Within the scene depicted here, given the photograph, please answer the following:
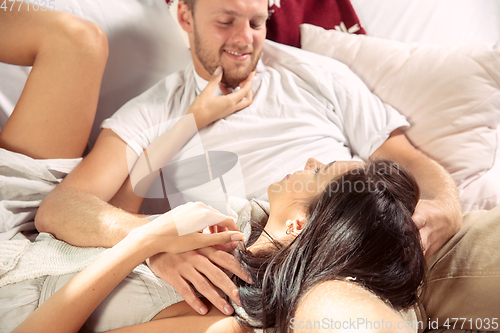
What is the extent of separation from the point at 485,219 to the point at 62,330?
0.63 m

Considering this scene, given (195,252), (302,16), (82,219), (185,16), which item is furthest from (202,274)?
(302,16)

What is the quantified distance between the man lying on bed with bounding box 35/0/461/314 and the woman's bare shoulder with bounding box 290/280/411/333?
0.77 ft

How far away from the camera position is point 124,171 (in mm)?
667

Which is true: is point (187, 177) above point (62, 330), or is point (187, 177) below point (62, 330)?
above

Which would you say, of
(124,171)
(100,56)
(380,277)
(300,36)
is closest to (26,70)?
(100,56)

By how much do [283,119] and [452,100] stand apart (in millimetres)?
371

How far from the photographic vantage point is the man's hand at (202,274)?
46 cm

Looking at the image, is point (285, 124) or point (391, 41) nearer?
point (285, 124)

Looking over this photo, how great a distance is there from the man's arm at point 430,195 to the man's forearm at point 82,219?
1.47 ft

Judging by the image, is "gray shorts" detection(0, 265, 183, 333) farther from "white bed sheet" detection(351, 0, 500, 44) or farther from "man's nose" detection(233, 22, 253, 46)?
"white bed sheet" detection(351, 0, 500, 44)

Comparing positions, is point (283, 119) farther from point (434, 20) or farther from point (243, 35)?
point (434, 20)

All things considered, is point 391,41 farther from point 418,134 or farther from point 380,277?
point 380,277

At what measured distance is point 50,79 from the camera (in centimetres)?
67

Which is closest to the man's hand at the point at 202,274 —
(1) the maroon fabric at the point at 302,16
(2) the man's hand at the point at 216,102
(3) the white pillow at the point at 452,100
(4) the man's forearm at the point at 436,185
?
(2) the man's hand at the point at 216,102
